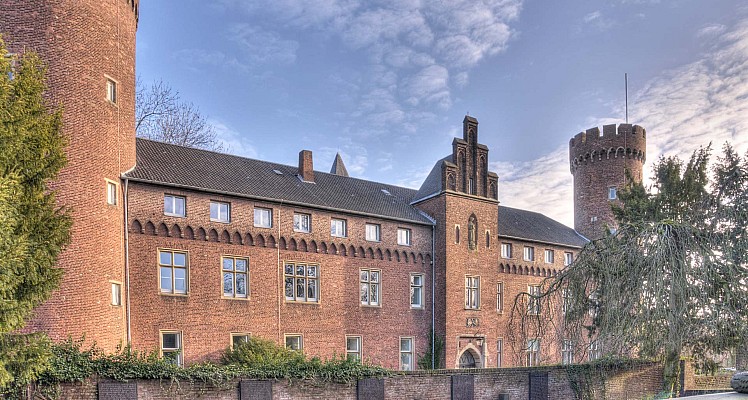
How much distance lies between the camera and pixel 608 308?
35.7 ft

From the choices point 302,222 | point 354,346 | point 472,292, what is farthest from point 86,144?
point 472,292

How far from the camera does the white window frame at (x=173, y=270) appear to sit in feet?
60.2

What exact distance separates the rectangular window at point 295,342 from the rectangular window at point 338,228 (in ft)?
15.9

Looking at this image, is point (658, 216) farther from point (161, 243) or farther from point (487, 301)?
point (161, 243)

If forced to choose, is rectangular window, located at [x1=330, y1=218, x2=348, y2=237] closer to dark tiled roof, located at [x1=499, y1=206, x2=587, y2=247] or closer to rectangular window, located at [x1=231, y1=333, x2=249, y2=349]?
rectangular window, located at [x1=231, y1=333, x2=249, y2=349]

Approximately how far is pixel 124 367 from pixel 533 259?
930 inches

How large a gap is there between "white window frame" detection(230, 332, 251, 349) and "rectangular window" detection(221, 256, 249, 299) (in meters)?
1.46

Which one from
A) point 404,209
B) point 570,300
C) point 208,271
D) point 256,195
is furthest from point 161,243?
point 570,300

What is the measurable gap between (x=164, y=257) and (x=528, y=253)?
20435 millimetres

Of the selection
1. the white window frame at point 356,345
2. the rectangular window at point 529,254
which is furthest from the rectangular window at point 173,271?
the rectangular window at point 529,254

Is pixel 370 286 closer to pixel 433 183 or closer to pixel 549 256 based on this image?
pixel 433 183

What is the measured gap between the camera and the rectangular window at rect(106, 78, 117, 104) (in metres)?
16.8

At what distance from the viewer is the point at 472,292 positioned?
25562mm

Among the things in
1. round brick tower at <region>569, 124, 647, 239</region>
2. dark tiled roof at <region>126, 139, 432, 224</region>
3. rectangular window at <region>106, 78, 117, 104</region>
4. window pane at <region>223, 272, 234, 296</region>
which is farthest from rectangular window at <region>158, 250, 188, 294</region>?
round brick tower at <region>569, 124, 647, 239</region>
